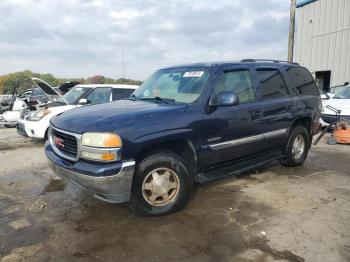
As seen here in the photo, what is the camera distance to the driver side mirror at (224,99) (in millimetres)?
4402

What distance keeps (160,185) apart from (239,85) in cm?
196

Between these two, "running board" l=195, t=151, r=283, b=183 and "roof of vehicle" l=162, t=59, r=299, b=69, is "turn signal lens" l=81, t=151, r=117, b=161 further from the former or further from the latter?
"roof of vehicle" l=162, t=59, r=299, b=69


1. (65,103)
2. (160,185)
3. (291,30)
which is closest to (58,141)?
(160,185)

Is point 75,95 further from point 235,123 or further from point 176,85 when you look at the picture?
point 235,123

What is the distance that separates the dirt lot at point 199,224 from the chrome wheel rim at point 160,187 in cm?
22

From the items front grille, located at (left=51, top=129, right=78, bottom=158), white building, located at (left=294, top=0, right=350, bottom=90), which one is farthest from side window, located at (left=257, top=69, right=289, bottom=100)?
white building, located at (left=294, top=0, right=350, bottom=90)

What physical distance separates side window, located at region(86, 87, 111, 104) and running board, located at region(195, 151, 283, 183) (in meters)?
5.43

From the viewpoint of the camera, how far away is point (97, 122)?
3811mm

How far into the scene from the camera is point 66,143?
13.5 feet

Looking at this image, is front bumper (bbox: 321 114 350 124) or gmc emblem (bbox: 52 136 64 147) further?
front bumper (bbox: 321 114 350 124)

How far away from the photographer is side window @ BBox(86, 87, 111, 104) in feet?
31.4

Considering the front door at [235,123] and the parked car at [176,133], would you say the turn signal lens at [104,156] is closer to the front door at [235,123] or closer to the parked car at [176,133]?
the parked car at [176,133]

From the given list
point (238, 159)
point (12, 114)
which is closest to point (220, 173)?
point (238, 159)

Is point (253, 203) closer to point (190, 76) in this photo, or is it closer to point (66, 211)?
point (190, 76)
